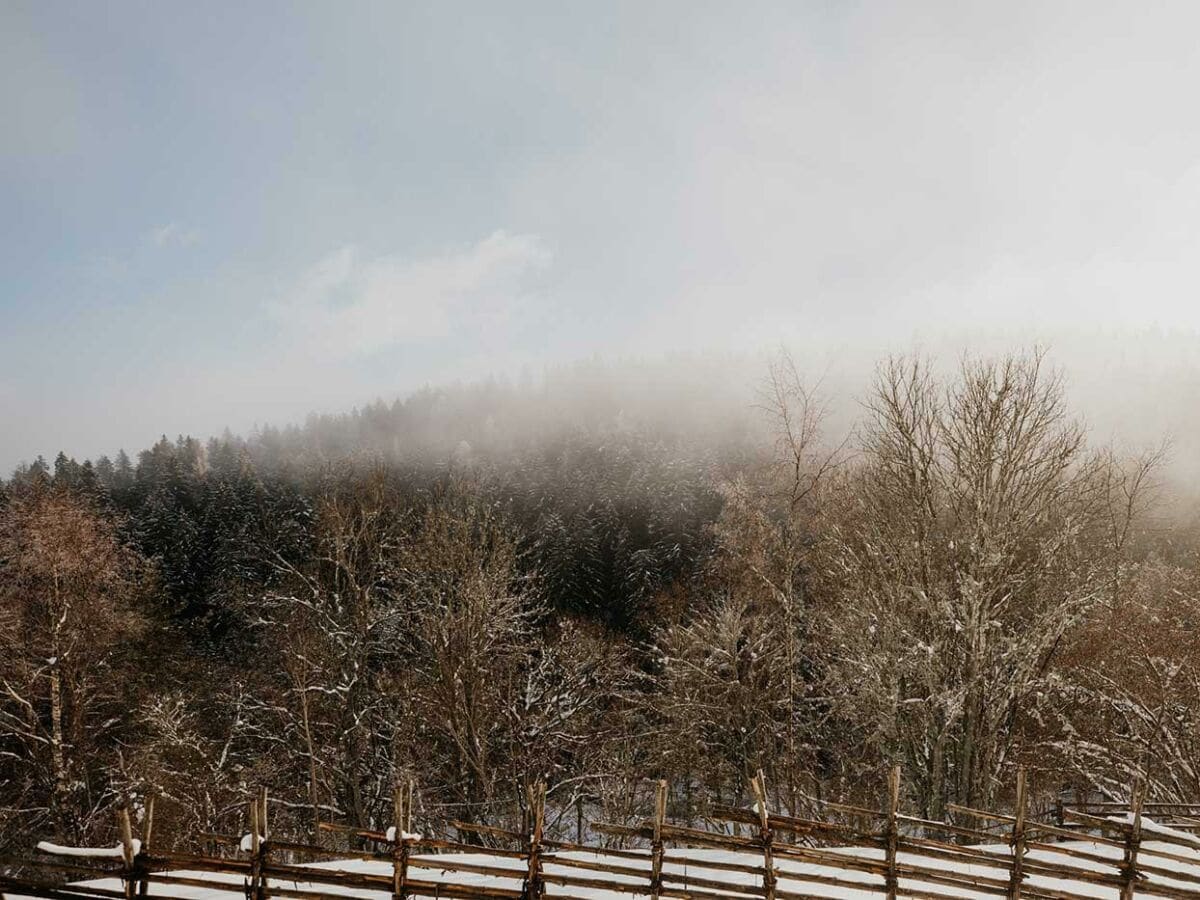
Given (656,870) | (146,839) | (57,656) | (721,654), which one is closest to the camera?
(146,839)

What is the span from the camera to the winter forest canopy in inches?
469

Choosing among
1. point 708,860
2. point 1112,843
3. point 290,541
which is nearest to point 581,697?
point 708,860

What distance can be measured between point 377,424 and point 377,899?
368 ft

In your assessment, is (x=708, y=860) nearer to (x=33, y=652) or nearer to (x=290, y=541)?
(x=33, y=652)

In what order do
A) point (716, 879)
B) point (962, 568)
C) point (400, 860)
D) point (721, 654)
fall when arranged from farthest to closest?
point (721, 654) → point (962, 568) → point (716, 879) → point (400, 860)

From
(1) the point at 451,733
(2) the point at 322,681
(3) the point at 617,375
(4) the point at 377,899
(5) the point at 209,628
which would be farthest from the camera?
(3) the point at 617,375

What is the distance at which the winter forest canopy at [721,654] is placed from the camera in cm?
1191

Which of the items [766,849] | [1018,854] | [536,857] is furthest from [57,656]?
[1018,854]

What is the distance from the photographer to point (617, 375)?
126m

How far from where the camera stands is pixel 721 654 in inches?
736

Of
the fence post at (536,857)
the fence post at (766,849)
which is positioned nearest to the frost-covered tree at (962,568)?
the fence post at (766,849)

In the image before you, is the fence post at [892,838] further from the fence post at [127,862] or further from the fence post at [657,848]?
the fence post at [127,862]

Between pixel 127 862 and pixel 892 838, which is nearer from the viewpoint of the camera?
pixel 127 862

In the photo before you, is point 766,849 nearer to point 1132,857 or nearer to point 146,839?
point 1132,857
